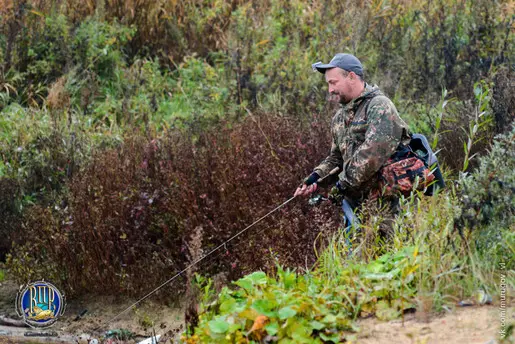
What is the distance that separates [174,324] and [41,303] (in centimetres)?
138

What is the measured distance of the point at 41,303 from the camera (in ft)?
23.4

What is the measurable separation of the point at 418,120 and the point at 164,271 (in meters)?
2.99

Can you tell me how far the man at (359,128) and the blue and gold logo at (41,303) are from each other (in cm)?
280

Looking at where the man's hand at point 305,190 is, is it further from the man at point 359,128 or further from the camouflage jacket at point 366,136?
the camouflage jacket at point 366,136

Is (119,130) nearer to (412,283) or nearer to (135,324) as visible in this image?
(135,324)

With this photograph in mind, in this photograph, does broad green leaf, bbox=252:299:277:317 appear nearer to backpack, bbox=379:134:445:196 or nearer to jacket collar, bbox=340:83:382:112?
backpack, bbox=379:134:445:196

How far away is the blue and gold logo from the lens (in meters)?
6.90

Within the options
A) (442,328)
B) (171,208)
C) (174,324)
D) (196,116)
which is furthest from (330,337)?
(196,116)

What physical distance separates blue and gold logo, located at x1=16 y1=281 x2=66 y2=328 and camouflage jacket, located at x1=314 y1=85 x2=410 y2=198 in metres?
3.10

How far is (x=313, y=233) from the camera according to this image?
5.96 meters

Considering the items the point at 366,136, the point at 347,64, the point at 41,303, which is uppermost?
the point at 347,64

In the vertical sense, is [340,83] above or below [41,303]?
above

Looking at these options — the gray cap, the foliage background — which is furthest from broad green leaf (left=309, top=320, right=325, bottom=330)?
the gray cap

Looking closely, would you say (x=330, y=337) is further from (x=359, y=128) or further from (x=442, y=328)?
(x=359, y=128)
